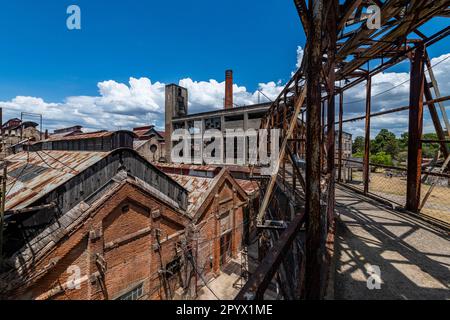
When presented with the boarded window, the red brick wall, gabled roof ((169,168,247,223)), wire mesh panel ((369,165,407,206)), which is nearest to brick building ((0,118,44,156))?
the red brick wall

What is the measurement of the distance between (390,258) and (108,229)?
8009 mm

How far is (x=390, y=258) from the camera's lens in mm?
3322

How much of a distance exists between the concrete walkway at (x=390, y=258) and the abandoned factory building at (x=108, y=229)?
7177 mm

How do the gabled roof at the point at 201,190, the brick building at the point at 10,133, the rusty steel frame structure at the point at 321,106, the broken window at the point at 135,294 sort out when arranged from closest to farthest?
the rusty steel frame structure at the point at 321,106, the brick building at the point at 10,133, the broken window at the point at 135,294, the gabled roof at the point at 201,190

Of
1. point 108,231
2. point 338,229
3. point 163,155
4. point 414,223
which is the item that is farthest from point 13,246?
point 163,155

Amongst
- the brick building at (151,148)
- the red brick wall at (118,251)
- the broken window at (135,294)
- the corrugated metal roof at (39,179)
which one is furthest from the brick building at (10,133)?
the brick building at (151,148)

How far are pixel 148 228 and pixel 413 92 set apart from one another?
32.4 ft

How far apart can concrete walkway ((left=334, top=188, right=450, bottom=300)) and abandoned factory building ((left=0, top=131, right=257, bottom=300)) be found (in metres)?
7.18

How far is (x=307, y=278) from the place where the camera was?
2391 millimetres

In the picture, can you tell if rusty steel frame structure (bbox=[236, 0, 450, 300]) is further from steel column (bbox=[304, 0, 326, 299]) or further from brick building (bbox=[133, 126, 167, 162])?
brick building (bbox=[133, 126, 167, 162])

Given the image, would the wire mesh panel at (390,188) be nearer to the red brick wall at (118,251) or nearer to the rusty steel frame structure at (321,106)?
the rusty steel frame structure at (321,106)

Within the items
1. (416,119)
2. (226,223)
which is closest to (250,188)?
(226,223)

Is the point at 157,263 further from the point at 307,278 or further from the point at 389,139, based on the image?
the point at 389,139

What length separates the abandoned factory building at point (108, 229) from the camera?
5473 mm
